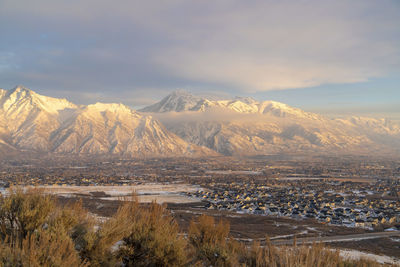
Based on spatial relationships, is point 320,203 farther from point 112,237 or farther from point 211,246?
point 112,237

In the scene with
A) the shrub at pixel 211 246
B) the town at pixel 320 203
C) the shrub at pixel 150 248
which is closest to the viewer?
the shrub at pixel 150 248

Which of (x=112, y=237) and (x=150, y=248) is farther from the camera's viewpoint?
(x=150, y=248)

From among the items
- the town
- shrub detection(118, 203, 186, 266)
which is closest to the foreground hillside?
shrub detection(118, 203, 186, 266)

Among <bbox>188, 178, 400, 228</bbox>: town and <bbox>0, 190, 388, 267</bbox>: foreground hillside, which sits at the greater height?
<bbox>0, 190, 388, 267</bbox>: foreground hillside

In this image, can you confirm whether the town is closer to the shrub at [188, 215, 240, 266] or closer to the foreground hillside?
the shrub at [188, 215, 240, 266]

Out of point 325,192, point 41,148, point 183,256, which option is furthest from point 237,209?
point 41,148

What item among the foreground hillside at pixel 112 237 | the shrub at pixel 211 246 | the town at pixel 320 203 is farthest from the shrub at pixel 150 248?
the town at pixel 320 203

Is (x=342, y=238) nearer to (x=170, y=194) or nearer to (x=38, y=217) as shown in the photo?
(x=38, y=217)

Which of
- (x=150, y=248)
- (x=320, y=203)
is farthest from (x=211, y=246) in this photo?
(x=320, y=203)

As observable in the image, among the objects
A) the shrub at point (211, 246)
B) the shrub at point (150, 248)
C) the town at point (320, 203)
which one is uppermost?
the shrub at point (150, 248)

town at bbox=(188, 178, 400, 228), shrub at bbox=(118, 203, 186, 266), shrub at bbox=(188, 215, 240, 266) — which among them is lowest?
town at bbox=(188, 178, 400, 228)

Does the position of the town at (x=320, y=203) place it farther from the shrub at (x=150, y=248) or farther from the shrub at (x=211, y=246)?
the shrub at (x=150, y=248)

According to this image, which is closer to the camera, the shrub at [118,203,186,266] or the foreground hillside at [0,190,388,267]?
the foreground hillside at [0,190,388,267]
